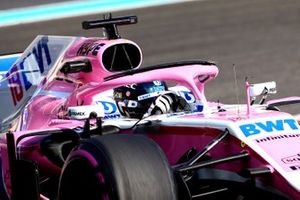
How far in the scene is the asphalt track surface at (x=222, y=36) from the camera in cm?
1088

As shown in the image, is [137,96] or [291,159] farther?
[137,96]

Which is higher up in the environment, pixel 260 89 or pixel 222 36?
pixel 260 89

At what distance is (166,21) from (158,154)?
10.9 meters

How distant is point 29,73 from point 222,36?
24.4ft

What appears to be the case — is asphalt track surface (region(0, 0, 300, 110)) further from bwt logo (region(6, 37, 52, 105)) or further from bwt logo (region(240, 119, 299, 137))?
bwt logo (region(240, 119, 299, 137))

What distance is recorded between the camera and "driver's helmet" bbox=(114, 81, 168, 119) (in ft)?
18.4

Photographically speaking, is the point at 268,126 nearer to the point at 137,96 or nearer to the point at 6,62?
the point at 137,96

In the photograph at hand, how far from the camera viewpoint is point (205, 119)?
186 inches

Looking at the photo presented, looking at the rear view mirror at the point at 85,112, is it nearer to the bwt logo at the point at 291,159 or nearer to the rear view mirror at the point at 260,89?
the rear view mirror at the point at 260,89

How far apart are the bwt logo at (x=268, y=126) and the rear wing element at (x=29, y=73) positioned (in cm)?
219

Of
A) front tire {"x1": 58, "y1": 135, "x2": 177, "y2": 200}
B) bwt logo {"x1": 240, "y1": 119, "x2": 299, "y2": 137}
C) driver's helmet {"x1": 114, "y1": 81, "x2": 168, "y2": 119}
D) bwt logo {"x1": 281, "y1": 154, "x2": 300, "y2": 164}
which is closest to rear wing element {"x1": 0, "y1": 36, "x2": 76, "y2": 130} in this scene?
driver's helmet {"x1": 114, "y1": 81, "x2": 168, "y2": 119}

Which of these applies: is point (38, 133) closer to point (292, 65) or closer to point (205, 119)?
point (205, 119)

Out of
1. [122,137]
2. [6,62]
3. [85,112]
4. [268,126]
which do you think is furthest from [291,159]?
[6,62]

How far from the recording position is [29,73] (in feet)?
20.7
